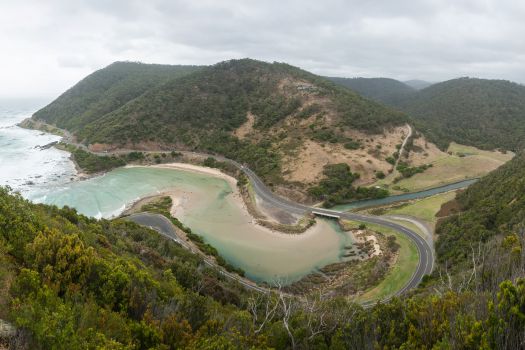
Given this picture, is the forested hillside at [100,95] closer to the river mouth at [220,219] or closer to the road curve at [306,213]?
the river mouth at [220,219]

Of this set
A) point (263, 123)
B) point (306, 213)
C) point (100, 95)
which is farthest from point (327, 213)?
point (100, 95)

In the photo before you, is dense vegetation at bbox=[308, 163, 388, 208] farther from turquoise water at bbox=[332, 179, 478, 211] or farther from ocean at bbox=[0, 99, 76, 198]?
ocean at bbox=[0, 99, 76, 198]

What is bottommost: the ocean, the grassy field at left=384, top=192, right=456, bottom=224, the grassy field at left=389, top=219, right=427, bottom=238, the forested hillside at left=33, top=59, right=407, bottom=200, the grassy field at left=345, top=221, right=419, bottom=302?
the grassy field at left=345, top=221, right=419, bottom=302

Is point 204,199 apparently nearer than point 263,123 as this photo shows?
Yes

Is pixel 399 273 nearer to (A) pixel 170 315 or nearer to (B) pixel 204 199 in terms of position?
(A) pixel 170 315

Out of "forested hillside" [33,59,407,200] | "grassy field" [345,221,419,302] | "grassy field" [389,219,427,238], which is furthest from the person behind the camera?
"forested hillside" [33,59,407,200]

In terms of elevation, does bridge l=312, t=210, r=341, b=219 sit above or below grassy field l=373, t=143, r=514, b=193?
below

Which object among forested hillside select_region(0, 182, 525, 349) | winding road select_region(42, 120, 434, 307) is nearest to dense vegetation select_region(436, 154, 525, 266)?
winding road select_region(42, 120, 434, 307)
